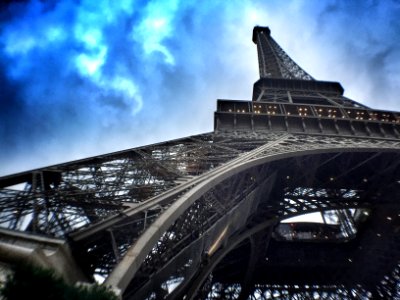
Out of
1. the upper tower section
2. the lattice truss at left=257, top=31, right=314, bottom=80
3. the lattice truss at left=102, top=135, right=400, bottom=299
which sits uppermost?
the lattice truss at left=257, top=31, right=314, bottom=80

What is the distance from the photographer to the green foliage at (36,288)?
119 inches

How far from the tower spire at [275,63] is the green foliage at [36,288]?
43.7 m

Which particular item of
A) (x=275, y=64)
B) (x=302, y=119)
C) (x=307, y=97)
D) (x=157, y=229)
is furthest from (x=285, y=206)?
(x=275, y=64)

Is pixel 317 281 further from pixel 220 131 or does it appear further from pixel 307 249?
pixel 220 131

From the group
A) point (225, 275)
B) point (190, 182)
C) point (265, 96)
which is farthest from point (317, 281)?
point (190, 182)

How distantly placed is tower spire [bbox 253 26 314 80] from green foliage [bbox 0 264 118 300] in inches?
1720

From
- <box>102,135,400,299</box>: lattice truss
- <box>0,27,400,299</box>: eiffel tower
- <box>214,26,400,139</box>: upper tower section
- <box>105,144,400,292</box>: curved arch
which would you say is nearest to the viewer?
<box>105,144,400,292</box>: curved arch

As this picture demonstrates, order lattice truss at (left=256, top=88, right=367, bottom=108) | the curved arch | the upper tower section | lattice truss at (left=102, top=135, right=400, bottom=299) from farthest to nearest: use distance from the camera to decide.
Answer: lattice truss at (left=256, top=88, right=367, bottom=108) < the upper tower section < lattice truss at (left=102, top=135, right=400, bottom=299) < the curved arch

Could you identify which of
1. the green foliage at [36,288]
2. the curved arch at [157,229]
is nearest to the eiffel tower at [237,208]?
the curved arch at [157,229]

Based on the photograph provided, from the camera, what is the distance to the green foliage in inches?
119

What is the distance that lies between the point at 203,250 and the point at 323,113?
20.5 metres

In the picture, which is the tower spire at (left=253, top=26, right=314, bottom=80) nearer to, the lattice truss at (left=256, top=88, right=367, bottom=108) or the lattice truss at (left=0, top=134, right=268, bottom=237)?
the lattice truss at (left=256, top=88, right=367, bottom=108)

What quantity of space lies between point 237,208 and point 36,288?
33.2 feet

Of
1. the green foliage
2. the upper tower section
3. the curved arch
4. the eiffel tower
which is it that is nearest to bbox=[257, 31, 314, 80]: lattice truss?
the eiffel tower
